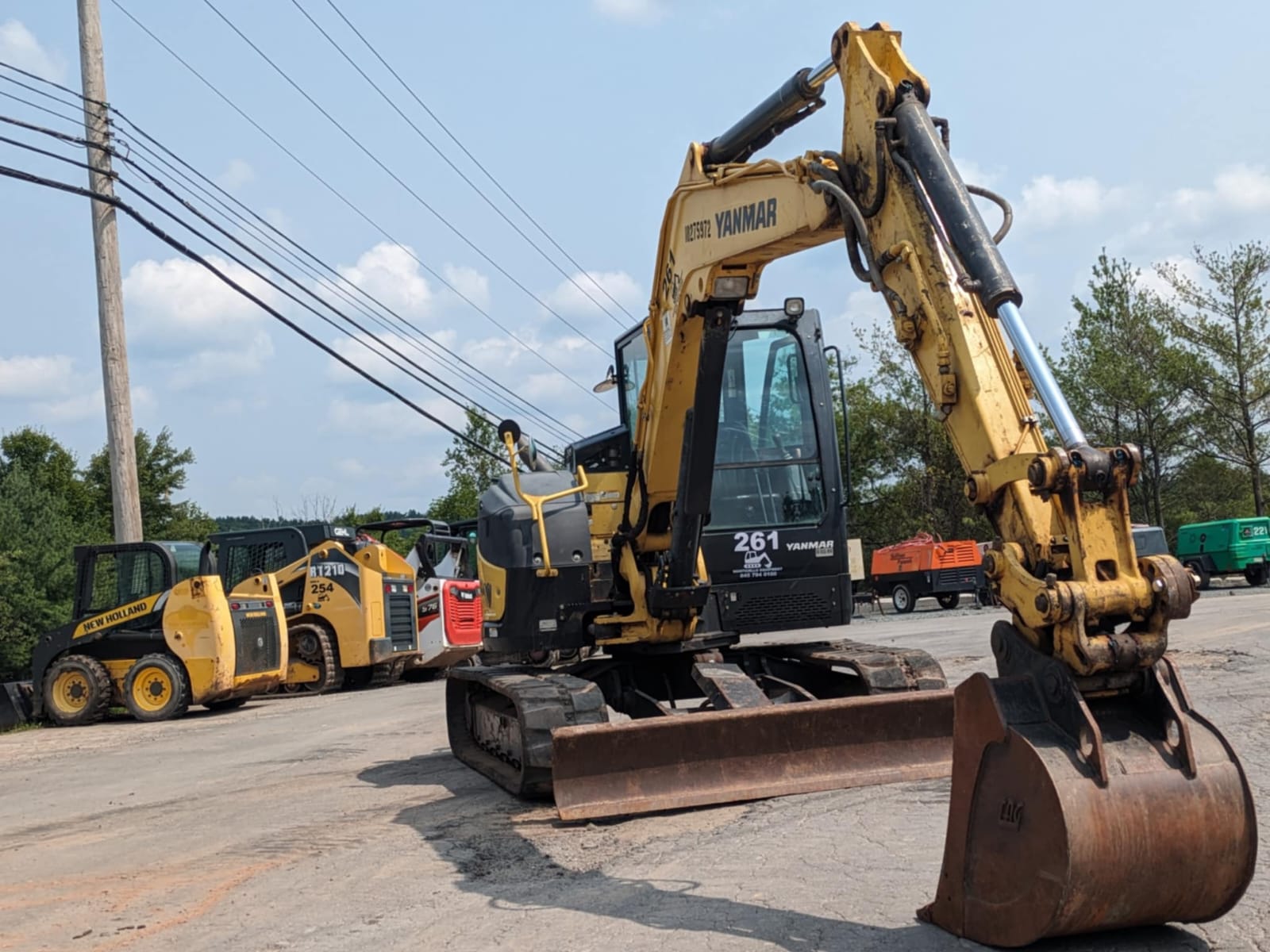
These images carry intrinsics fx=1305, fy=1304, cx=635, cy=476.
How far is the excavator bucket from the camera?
4.00 metres

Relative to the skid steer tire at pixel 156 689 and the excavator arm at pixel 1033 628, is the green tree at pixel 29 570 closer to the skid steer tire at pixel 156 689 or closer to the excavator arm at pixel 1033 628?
the skid steer tire at pixel 156 689

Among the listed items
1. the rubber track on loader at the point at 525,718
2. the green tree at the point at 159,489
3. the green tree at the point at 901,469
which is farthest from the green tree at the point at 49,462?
the rubber track on loader at the point at 525,718

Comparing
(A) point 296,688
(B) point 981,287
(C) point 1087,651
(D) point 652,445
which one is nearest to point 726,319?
(D) point 652,445

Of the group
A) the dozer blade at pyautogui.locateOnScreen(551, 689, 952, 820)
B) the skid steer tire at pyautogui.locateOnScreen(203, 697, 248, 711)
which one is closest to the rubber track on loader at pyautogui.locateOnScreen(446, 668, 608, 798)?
the dozer blade at pyautogui.locateOnScreen(551, 689, 952, 820)

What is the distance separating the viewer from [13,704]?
687 inches

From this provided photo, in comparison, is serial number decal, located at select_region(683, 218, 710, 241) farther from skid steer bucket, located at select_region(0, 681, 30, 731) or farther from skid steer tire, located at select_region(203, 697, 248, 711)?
skid steer bucket, located at select_region(0, 681, 30, 731)

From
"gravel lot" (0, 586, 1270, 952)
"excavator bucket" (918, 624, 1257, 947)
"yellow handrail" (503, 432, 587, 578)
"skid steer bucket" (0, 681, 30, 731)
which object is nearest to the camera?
"excavator bucket" (918, 624, 1257, 947)

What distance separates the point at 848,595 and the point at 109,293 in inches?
506

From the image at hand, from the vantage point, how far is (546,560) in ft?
28.3

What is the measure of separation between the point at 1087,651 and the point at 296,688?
17372 millimetres

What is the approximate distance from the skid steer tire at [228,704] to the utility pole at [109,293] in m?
2.46

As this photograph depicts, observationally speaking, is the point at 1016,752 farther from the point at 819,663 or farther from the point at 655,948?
the point at 819,663

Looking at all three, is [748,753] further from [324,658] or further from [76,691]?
[324,658]

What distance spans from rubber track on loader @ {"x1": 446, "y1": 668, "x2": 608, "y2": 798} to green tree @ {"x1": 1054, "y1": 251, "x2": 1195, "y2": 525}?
3444 cm
